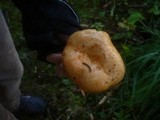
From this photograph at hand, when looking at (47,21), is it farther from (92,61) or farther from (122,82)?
(122,82)

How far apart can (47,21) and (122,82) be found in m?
0.98

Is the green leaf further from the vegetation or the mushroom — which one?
the mushroom

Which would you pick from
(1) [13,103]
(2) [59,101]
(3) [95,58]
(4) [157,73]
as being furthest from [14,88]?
(4) [157,73]

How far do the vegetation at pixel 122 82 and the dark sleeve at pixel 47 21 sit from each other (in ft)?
2.65

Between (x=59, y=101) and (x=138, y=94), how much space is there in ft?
1.78

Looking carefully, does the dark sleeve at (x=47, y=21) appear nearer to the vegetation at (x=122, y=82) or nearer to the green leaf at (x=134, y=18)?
the vegetation at (x=122, y=82)

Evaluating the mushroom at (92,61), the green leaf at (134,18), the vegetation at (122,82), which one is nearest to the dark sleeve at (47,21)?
the mushroom at (92,61)

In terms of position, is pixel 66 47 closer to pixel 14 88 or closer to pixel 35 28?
pixel 35 28

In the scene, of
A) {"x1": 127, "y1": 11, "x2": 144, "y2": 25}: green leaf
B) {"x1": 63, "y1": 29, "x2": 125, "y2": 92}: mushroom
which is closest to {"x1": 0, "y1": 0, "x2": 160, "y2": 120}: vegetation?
{"x1": 127, "y1": 11, "x2": 144, "y2": 25}: green leaf

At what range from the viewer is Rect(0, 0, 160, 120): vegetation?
2.65 metres

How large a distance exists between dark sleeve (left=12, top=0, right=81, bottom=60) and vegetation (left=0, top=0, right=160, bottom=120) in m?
0.81

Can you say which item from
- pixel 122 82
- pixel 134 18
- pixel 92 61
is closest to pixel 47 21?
pixel 92 61

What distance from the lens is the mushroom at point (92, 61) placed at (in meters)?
1.90

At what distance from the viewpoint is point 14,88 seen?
2.39m
